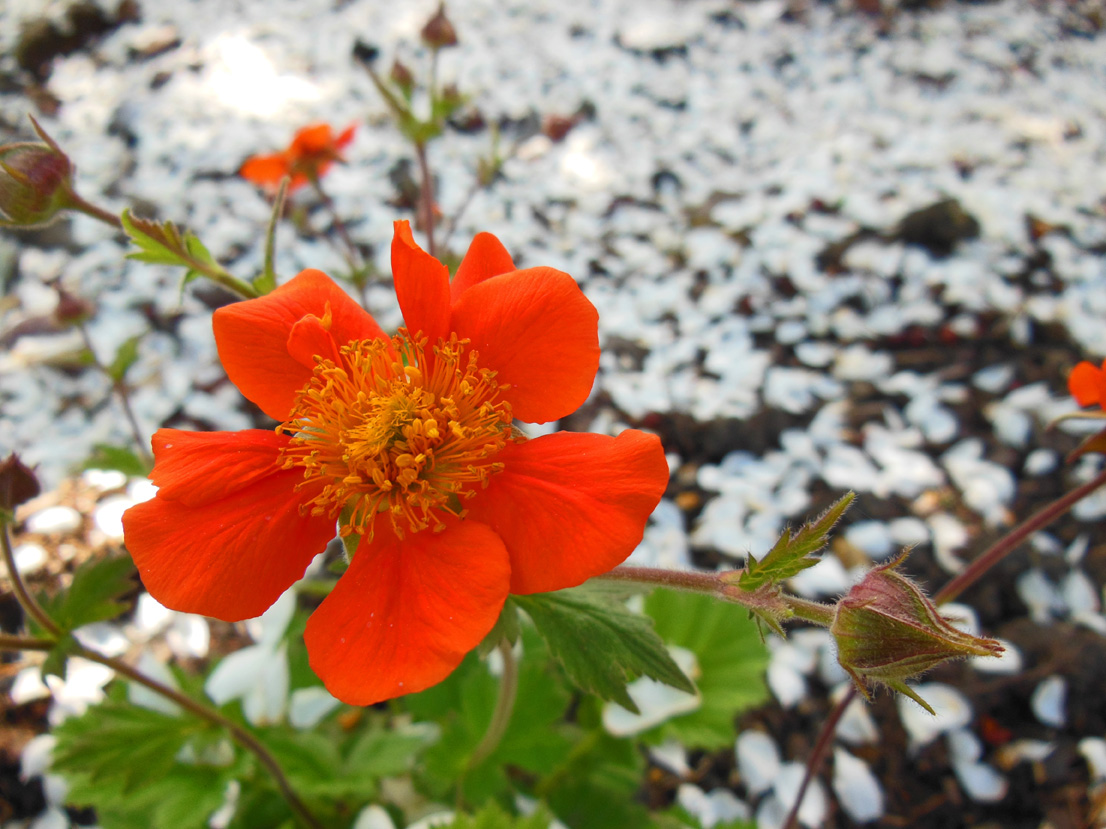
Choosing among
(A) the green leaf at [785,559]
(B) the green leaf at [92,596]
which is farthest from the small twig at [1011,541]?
(B) the green leaf at [92,596]

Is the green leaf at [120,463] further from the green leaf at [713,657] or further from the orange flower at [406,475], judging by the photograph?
the green leaf at [713,657]

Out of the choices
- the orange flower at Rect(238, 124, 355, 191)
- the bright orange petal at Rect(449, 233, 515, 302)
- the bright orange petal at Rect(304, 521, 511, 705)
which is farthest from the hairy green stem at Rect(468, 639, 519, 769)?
the orange flower at Rect(238, 124, 355, 191)

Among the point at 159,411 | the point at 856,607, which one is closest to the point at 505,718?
the point at 856,607

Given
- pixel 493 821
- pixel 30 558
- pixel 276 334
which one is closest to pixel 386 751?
pixel 493 821

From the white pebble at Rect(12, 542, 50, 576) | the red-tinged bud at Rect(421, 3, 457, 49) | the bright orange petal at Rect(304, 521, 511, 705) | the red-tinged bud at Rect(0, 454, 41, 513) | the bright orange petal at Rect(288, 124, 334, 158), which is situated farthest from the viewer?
the white pebble at Rect(12, 542, 50, 576)

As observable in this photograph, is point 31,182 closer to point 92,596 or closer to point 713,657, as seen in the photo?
point 92,596

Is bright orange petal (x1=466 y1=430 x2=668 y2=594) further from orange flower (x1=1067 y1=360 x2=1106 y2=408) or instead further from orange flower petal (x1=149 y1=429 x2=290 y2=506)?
orange flower (x1=1067 y1=360 x2=1106 y2=408)
